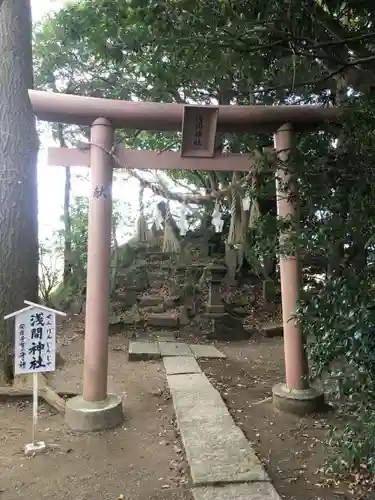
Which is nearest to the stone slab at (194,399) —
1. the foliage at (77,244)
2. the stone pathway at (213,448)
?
the stone pathway at (213,448)

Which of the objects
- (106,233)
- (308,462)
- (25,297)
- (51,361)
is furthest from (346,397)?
(25,297)

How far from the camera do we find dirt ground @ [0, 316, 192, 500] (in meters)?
2.96

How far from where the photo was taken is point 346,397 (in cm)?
249

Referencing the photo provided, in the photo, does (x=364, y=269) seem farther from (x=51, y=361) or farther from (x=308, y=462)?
(x=51, y=361)

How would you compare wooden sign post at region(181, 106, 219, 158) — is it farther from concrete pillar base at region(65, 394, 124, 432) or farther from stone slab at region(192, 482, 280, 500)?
stone slab at region(192, 482, 280, 500)

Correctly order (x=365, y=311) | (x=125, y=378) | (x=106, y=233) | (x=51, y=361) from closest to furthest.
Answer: (x=365, y=311) < (x=51, y=361) < (x=106, y=233) < (x=125, y=378)

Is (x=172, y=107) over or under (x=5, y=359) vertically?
over

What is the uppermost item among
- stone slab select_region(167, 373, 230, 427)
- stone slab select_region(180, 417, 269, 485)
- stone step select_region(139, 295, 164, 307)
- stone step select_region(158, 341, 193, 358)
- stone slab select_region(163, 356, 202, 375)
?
stone step select_region(139, 295, 164, 307)

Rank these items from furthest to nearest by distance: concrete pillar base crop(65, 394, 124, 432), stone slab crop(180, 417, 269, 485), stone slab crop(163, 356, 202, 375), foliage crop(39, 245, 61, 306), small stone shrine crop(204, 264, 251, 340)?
foliage crop(39, 245, 61, 306)
small stone shrine crop(204, 264, 251, 340)
stone slab crop(163, 356, 202, 375)
concrete pillar base crop(65, 394, 124, 432)
stone slab crop(180, 417, 269, 485)

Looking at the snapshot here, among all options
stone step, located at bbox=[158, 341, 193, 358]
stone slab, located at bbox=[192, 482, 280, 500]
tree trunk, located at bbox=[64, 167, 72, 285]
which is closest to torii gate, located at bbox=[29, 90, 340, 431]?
stone slab, located at bbox=[192, 482, 280, 500]

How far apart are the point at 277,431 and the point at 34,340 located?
88.0 inches

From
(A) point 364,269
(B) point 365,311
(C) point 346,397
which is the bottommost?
(C) point 346,397

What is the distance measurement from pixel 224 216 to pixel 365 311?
378 inches

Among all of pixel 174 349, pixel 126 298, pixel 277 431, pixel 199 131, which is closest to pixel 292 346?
pixel 277 431
